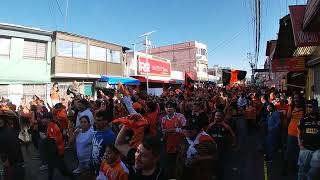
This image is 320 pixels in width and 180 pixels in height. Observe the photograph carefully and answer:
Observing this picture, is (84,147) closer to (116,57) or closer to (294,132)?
(294,132)

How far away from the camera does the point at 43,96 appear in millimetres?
25953

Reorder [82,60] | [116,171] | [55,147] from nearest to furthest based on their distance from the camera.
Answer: [116,171], [55,147], [82,60]

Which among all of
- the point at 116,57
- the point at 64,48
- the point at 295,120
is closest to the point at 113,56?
the point at 116,57

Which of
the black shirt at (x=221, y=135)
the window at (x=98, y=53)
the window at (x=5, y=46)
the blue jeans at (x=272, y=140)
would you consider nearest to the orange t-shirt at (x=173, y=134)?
the black shirt at (x=221, y=135)

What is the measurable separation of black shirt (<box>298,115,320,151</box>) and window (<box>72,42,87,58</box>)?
23895 millimetres

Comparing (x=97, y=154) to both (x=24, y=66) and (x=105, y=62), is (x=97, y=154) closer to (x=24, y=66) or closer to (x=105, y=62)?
(x=24, y=66)

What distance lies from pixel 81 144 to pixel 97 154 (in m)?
0.95

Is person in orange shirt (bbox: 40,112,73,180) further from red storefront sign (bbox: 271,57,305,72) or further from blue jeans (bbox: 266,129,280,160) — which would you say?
red storefront sign (bbox: 271,57,305,72)

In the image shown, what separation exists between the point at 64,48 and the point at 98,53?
4.73m

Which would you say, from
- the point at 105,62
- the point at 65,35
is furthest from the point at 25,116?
the point at 105,62

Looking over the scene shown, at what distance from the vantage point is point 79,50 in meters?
30.0

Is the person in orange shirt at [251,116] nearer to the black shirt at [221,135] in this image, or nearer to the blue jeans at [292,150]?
the blue jeans at [292,150]

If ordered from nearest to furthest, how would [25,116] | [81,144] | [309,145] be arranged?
1. [81,144]
2. [309,145]
3. [25,116]

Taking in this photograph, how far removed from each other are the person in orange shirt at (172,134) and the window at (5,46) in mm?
18496
